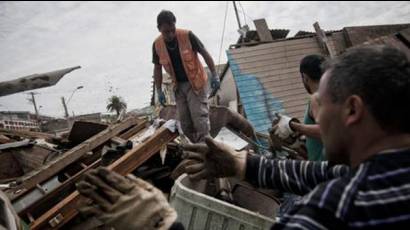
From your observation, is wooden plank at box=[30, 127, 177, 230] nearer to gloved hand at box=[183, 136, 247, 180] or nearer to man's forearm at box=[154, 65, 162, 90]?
gloved hand at box=[183, 136, 247, 180]

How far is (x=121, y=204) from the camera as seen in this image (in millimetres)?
1245

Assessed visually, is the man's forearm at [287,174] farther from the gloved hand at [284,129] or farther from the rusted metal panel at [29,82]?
the rusted metal panel at [29,82]

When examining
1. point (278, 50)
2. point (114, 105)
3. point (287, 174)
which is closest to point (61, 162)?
point (287, 174)

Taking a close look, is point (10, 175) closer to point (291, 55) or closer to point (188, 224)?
point (188, 224)

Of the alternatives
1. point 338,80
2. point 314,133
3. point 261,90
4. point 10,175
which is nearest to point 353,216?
point 338,80

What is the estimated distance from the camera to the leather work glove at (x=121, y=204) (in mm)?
1248

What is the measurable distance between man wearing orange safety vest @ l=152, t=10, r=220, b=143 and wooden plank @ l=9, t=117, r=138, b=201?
0.87 metres

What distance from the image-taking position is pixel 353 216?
89cm

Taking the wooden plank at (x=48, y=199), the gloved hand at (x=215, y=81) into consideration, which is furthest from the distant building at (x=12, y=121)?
the gloved hand at (x=215, y=81)

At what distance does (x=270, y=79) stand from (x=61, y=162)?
5.80 m

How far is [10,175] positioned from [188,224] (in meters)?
2.68

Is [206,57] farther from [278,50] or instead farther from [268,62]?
[278,50]

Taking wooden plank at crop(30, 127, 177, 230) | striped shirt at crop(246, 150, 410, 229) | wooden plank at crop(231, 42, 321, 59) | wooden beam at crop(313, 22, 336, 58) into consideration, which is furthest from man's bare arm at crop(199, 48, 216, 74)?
wooden beam at crop(313, 22, 336, 58)

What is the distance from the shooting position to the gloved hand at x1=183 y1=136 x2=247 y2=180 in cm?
174
